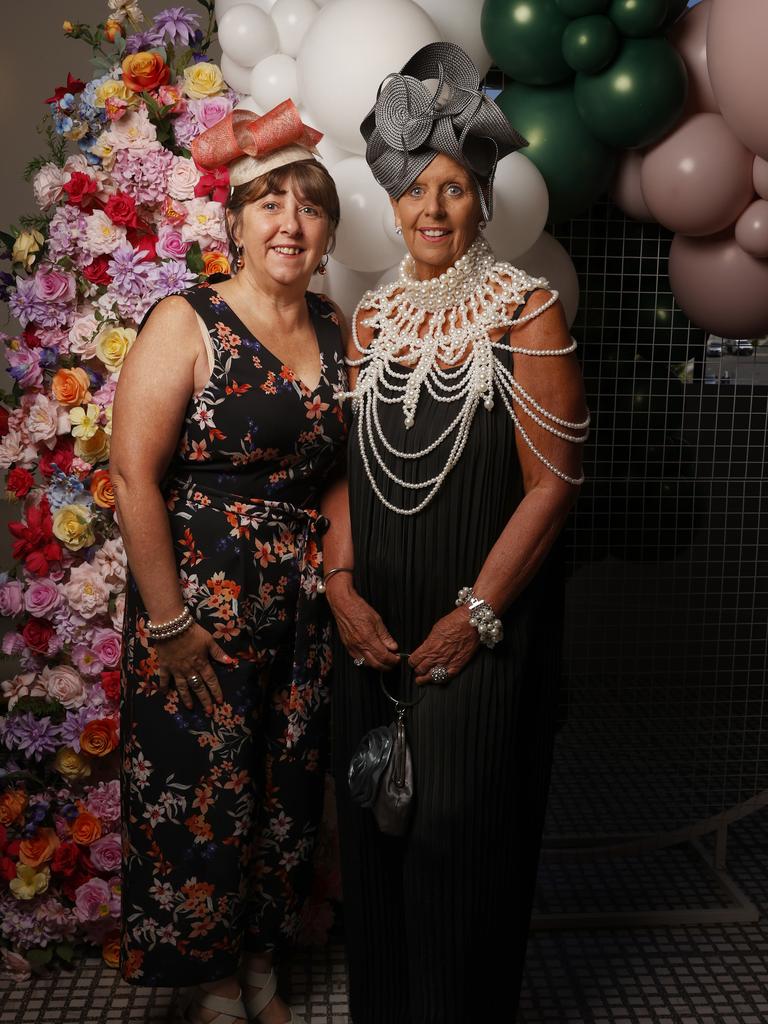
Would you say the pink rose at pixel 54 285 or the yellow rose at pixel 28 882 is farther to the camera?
the yellow rose at pixel 28 882

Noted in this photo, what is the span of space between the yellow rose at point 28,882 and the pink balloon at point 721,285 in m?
1.96

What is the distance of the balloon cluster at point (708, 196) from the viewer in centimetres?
216

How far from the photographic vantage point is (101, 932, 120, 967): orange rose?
2.59 m

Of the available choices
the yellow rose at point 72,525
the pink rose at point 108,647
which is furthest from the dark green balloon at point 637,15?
the pink rose at point 108,647

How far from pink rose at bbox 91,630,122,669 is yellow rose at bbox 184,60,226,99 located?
1.19 m

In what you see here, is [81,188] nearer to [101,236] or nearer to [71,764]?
[101,236]

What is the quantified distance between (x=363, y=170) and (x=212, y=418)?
622mm

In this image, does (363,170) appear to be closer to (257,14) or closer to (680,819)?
(257,14)

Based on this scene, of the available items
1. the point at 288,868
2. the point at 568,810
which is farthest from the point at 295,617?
the point at 568,810

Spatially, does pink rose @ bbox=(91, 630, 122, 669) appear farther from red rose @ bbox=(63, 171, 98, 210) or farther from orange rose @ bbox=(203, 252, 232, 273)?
red rose @ bbox=(63, 171, 98, 210)

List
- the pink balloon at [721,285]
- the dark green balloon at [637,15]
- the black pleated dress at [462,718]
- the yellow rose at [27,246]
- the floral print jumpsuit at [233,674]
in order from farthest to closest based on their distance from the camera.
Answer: the yellow rose at [27,246], the pink balloon at [721,285], the dark green balloon at [637,15], the floral print jumpsuit at [233,674], the black pleated dress at [462,718]

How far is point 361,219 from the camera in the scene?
2145 mm

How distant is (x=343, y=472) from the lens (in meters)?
2.14

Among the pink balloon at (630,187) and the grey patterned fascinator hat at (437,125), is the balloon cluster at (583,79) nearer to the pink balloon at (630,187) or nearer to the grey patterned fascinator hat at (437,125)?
the pink balloon at (630,187)
